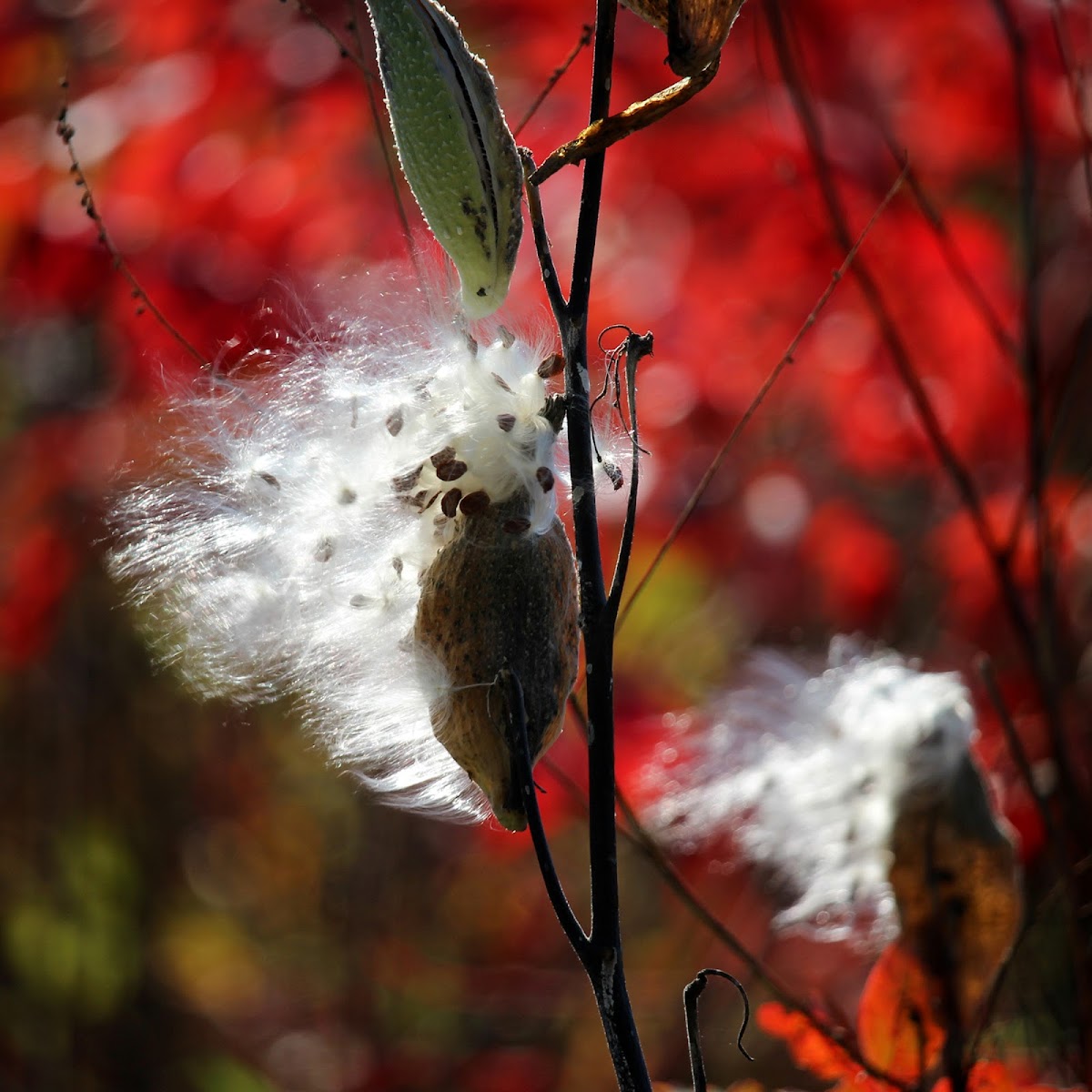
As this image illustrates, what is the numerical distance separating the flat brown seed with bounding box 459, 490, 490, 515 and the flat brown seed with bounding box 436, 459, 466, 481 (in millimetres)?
10

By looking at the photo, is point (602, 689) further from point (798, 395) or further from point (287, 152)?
point (798, 395)

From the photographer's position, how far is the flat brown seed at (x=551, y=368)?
48 cm

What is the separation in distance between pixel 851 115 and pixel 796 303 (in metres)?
0.38

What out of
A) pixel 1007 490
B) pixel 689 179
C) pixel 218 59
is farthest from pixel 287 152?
pixel 1007 490

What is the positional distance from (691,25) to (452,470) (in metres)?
0.18

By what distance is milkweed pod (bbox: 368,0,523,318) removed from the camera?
0.41 meters

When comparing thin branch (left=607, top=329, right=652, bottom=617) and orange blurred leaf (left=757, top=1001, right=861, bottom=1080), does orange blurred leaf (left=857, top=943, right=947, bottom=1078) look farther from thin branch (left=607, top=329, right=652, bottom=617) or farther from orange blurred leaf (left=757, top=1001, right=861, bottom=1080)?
thin branch (left=607, top=329, right=652, bottom=617)

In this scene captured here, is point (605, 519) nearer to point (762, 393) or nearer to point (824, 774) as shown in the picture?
point (824, 774)

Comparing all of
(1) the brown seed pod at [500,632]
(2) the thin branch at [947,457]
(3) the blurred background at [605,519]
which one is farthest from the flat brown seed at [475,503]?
(3) the blurred background at [605,519]

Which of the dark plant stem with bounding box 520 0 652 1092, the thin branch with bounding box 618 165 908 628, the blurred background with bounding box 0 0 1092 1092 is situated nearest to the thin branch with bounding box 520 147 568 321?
the dark plant stem with bounding box 520 0 652 1092

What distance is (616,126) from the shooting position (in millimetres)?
416

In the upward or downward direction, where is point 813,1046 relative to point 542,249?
downward

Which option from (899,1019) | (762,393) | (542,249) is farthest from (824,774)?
(542,249)

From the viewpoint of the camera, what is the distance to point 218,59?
197 cm
